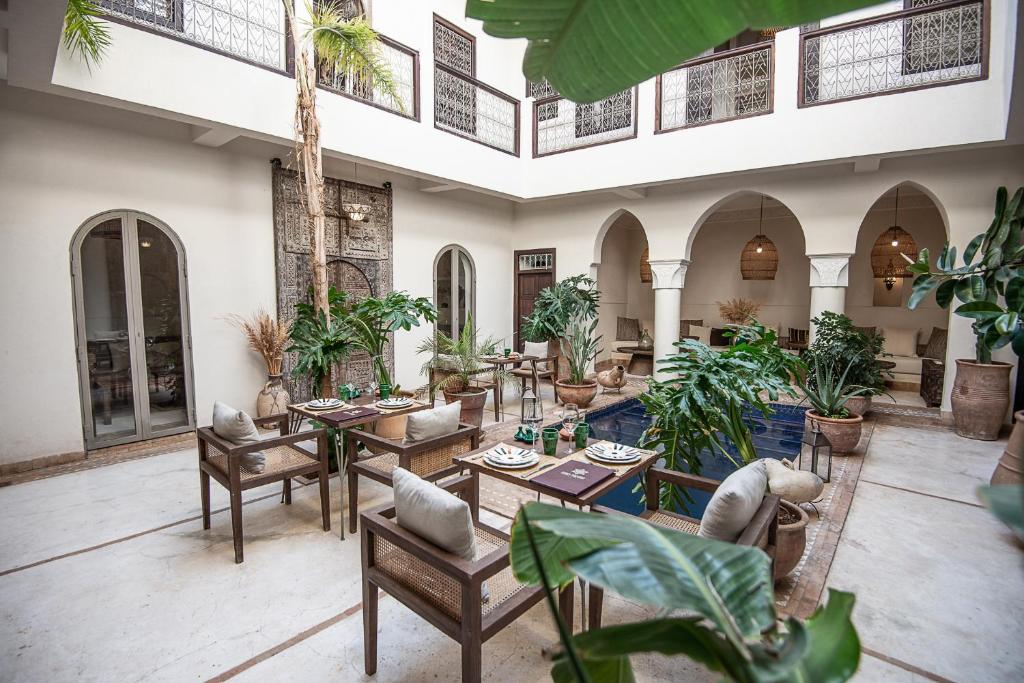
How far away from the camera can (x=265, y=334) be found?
18.9 feet

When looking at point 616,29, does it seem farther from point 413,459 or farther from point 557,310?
point 557,310

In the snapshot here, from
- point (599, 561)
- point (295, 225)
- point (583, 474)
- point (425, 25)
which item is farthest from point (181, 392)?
point (599, 561)

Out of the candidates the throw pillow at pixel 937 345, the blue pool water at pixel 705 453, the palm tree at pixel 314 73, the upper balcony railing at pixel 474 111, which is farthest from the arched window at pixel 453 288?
the throw pillow at pixel 937 345

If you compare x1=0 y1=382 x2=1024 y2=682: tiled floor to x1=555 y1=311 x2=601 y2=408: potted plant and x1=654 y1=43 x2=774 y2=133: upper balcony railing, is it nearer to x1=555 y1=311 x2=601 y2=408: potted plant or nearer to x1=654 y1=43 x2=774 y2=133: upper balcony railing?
x1=555 y1=311 x2=601 y2=408: potted plant

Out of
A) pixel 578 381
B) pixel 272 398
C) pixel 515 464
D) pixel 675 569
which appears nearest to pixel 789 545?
pixel 515 464

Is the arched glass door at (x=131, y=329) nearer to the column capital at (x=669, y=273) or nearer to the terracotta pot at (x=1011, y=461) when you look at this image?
the column capital at (x=669, y=273)

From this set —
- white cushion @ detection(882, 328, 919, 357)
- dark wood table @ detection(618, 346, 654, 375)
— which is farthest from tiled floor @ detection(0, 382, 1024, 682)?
dark wood table @ detection(618, 346, 654, 375)

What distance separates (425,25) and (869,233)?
863 cm

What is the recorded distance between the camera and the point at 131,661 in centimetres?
215

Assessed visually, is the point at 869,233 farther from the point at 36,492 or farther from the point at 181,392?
the point at 36,492

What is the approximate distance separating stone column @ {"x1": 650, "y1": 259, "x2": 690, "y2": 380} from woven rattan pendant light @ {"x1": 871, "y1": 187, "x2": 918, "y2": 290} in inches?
139

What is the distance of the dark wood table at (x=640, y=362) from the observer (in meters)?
9.82

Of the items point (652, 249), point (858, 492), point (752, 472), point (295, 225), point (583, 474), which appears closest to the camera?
point (752, 472)

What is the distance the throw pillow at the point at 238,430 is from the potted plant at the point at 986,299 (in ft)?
13.8
